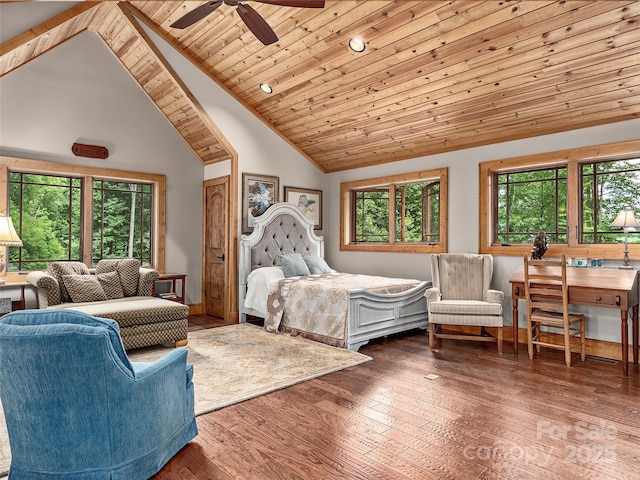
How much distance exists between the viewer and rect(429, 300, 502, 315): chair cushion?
13.9 feet

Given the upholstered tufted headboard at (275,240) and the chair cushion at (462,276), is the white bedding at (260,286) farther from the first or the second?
the chair cushion at (462,276)

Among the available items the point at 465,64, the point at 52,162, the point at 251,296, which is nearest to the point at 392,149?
the point at 465,64

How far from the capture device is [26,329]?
1627 mm

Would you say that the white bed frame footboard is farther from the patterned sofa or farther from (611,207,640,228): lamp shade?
(611,207,640,228): lamp shade

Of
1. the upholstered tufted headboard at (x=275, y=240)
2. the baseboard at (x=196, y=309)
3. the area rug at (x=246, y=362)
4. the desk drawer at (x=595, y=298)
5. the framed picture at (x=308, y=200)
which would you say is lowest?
the area rug at (x=246, y=362)

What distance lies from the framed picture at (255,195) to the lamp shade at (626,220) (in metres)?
4.24

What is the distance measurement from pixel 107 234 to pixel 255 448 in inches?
173

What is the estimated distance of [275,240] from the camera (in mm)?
6074

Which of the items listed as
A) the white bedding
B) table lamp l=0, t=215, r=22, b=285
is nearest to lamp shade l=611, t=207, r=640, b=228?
the white bedding

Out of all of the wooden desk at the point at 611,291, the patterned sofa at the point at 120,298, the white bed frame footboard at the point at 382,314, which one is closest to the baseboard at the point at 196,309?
the patterned sofa at the point at 120,298

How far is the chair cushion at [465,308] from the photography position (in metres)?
4.25

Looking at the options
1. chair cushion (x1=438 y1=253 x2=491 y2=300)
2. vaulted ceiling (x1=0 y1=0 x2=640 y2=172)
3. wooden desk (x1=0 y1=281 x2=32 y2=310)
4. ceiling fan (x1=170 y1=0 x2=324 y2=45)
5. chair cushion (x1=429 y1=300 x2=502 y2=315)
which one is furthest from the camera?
chair cushion (x1=438 y1=253 x2=491 y2=300)

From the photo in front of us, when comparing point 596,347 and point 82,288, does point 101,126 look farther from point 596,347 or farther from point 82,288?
point 596,347

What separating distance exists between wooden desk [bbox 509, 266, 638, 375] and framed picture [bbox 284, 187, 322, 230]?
3.75 meters
